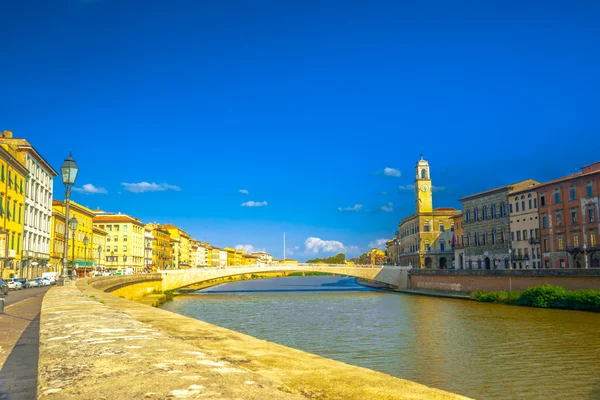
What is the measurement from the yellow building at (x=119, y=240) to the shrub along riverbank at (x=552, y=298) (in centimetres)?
8413

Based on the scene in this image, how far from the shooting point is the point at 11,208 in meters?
51.7

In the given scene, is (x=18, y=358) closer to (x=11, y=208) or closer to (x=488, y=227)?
(x=11, y=208)

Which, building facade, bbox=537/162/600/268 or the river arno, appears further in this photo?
building facade, bbox=537/162/600/268

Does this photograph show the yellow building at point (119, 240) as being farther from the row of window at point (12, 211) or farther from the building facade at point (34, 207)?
the row of window at point (12, 211)

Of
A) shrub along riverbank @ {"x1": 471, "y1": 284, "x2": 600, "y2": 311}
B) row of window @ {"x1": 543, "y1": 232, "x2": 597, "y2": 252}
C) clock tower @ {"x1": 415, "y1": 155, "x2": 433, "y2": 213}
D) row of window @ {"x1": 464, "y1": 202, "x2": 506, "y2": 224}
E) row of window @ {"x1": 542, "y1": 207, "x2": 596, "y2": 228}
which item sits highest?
clock tower @ {"x1": 415, "y1": 155, "x2": 433, "y2": 213}

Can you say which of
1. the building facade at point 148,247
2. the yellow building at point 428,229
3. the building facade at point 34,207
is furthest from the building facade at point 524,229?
the building facade at point 148,247

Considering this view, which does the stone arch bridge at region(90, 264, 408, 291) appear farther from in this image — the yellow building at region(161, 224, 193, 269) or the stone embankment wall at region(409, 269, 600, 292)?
the yellow building at region(161, 224, 193, 269)

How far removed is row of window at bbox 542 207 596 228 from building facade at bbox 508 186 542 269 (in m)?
1.64

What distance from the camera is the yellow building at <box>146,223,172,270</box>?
13571 centimetres

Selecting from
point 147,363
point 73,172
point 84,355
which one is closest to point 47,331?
point 84,355

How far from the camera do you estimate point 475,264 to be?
77.9m

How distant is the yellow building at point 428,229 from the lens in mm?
98125

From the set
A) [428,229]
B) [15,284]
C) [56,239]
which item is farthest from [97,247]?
[428,229]

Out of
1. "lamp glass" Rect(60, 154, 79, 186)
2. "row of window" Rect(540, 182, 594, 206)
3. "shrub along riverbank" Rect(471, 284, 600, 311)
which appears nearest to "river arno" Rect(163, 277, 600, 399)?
"shrub along riverbank" Rect(471, 284, 600, 311)
